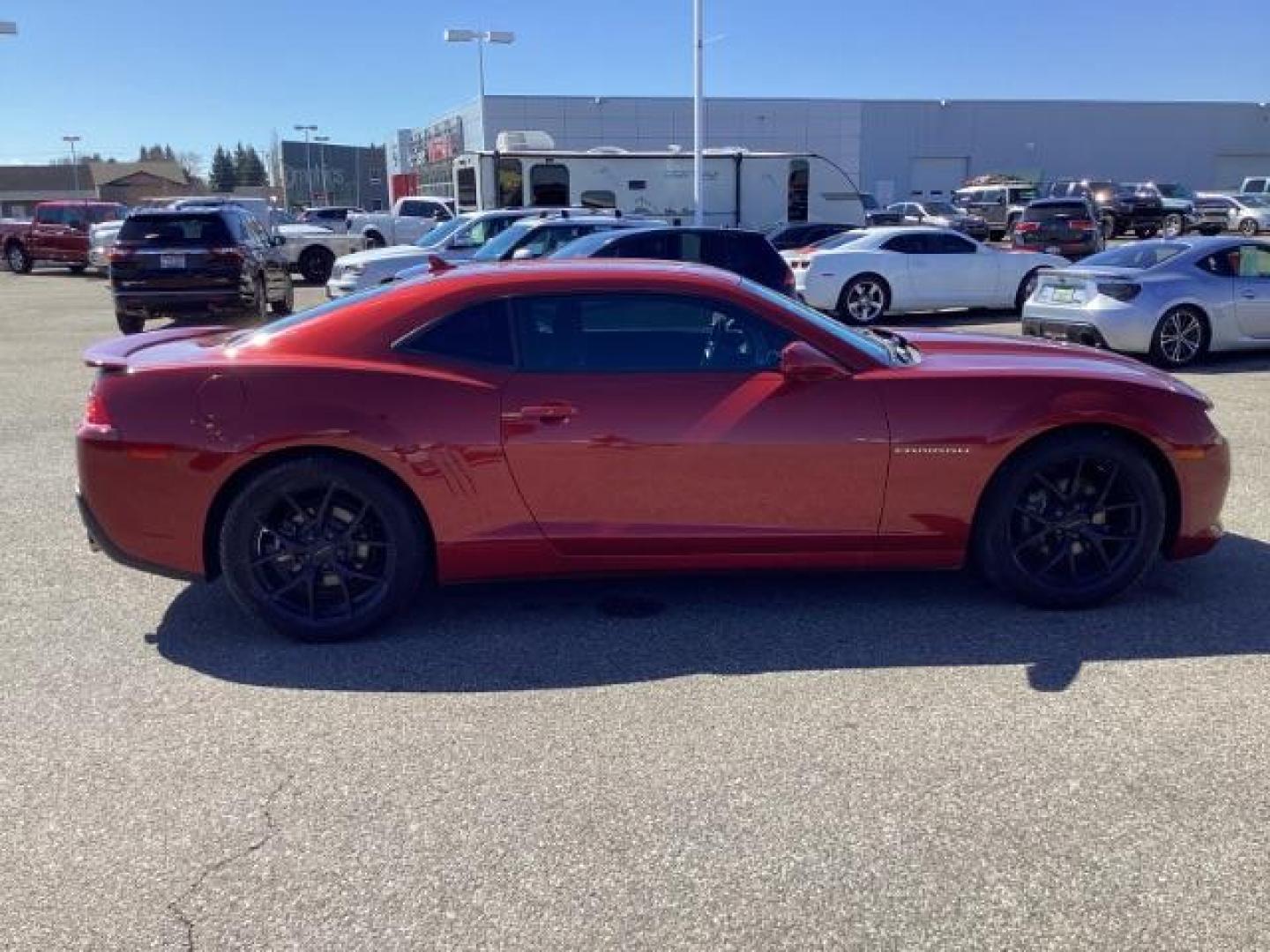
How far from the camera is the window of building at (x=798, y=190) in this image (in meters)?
24.7

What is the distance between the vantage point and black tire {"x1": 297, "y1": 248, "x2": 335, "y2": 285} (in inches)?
947

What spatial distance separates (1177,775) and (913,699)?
84 centimetres

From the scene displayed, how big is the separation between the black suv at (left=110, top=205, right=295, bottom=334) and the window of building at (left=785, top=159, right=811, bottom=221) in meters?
14.7

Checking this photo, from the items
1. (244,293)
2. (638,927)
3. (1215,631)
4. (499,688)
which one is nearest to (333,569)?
(499,688)

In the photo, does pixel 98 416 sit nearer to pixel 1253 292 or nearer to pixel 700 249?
pixel 700 249

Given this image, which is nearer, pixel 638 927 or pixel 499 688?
pixel 638 927

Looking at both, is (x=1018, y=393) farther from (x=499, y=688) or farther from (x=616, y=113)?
(x=616, y=113)

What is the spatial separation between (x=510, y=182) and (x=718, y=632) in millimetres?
22655

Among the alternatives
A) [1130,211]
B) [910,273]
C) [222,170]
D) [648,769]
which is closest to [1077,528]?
[648,769]

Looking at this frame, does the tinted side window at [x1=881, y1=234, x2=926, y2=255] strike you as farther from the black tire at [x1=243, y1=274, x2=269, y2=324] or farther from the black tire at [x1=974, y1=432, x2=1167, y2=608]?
the black tire at [x1=974, y1=432, x2=1167, y2=608]

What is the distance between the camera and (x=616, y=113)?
192ft

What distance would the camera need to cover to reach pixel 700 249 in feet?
38.2

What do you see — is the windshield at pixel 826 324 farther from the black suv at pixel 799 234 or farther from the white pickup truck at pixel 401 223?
the white pickup truck at pixel 401 223

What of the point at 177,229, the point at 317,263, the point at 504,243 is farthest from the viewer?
the point at 317,263
